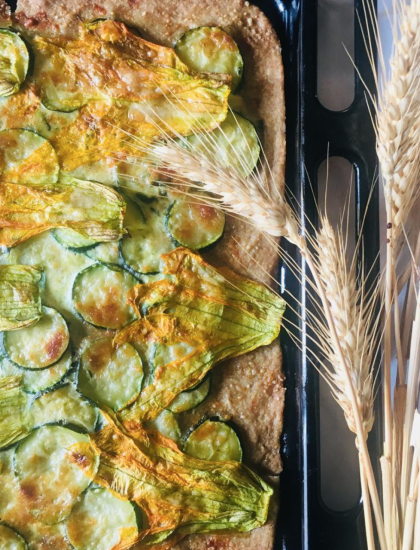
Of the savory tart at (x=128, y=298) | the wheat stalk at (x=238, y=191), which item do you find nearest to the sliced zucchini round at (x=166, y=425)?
the savory tart at (x=128, y=298)

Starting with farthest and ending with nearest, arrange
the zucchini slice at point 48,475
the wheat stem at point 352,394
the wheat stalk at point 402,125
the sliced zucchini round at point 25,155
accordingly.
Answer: the sliced zucchini round at point 25,155 → the zucchini slice at point 48,475 → the wheat stalk at point 402,125 → the wheat stem at point 352,394

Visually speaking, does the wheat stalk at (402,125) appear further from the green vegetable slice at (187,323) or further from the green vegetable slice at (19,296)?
the green vegetable slice at (19,296)

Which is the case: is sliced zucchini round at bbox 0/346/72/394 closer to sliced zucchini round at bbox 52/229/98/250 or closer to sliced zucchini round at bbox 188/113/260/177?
sliced zucchini round at bbox 52/229/98/250

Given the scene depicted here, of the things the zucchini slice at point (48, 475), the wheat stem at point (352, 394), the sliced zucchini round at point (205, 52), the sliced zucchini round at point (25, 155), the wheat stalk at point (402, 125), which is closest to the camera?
the wheat stem at point (352, 394)

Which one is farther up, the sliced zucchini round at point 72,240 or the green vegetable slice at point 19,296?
the sliced zucchini round at point 72,240

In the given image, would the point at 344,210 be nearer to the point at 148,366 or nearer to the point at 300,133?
the point at 300,133

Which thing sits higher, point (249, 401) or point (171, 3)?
point (171, 3)

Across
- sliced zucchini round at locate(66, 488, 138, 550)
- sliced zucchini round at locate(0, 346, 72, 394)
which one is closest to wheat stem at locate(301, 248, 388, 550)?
sliced zucchini round at locate(66, 488, 138, 550)

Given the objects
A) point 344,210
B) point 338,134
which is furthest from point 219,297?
point 338,134
